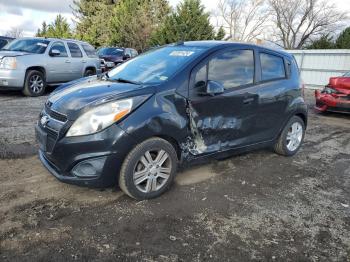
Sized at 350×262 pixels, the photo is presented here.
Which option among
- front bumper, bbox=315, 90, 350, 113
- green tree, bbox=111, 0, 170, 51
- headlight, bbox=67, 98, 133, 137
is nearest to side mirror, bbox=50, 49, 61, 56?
front bumper, bbox=315, 90, 350, 113

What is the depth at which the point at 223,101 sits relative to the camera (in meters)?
4.36

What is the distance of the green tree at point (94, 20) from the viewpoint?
38.0 metres

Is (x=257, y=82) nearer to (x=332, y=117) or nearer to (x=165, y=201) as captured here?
(x=165, y=201)

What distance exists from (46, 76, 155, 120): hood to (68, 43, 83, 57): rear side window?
8203 millimetres

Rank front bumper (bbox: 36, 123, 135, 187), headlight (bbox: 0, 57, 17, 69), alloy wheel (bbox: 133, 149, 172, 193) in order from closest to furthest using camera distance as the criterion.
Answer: front bumper (bbox: 36, 123, 135, 187), alloy wheel (bbox: 133, 149, 172, 193), headlight (bbox: 0, 57, 17, 69)

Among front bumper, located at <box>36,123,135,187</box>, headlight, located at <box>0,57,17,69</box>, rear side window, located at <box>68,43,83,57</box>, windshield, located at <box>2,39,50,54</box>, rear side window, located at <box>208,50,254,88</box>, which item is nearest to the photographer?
front bumper, located at <box>36,123,135,187</box>

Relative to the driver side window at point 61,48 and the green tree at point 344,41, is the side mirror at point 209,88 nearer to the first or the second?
the driver side window at point 61,48

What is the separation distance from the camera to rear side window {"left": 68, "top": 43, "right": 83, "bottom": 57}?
11.9m

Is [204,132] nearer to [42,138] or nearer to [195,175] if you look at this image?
[195,175]

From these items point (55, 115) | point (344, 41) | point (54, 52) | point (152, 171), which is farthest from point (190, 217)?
point (344, 41)

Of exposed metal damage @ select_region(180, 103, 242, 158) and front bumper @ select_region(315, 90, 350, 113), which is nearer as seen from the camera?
exposed metal damage @ select_region(180, 103, 242, 158)

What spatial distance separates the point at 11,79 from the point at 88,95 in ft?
23.0

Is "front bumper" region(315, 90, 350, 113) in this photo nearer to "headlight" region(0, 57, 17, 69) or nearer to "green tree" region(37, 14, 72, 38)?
"headlight" region(0, 57, 17, 69)

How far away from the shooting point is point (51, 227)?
3.25 meters
